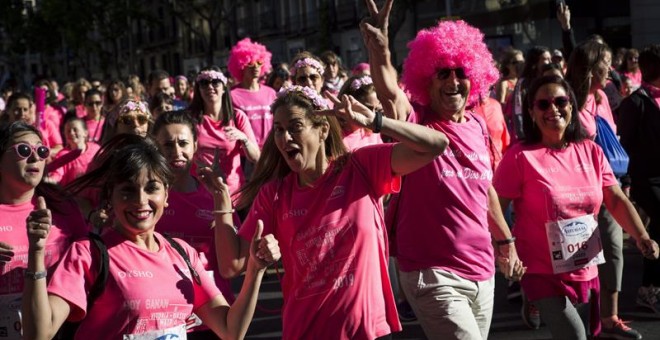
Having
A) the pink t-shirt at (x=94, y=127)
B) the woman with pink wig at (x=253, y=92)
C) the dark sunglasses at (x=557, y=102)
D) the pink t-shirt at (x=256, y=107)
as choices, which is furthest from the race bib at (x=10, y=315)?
the pink t-shirt at (x=94, y=127)

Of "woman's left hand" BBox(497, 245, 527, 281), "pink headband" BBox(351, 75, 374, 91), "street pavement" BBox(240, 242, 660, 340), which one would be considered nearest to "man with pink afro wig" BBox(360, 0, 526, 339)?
"woman's left hand" BBox(497, 245, 527, 281)

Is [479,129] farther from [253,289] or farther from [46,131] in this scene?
[46,131]

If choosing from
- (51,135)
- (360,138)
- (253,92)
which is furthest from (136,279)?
(51,135)

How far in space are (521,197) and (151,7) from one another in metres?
66.7

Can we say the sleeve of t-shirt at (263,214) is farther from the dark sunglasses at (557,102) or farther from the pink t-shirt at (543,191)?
the dark sunglasses at (557,102)

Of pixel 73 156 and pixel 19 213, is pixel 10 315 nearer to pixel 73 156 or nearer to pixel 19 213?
pixel 19 213

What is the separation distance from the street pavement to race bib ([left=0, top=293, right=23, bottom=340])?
227 centimetres

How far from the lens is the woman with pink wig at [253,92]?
34.6 feet

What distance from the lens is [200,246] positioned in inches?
207

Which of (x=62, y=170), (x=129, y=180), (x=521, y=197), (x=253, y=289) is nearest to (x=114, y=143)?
(x=129, y=180)

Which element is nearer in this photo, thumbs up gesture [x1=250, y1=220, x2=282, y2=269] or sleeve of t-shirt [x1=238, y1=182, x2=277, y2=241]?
thumbs up gesture [x1=250, y1=220, x2=282, y2=269]

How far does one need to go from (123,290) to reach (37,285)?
1.08ft

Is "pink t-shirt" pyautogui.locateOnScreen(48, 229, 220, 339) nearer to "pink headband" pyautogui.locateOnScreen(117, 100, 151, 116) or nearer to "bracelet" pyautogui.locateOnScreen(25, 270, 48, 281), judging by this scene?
"bracelet" pyautogui.locateOnScreen(25, 270, 48, 281)

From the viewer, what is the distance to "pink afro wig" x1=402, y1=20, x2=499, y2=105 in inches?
198
